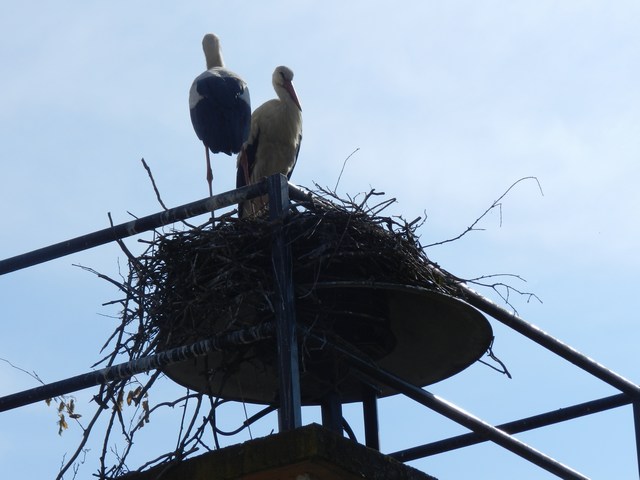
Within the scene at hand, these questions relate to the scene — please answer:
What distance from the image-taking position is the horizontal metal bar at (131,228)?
3686 millimetres

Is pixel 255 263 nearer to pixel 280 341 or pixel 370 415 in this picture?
pixel 370 415

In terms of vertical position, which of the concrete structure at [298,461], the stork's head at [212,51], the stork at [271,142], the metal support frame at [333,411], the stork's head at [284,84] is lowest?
the concrete structure at [298,461]

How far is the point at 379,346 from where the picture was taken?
464cm

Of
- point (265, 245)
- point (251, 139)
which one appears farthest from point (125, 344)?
point (251, 139)

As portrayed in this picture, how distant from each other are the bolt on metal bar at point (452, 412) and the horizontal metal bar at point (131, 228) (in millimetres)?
459

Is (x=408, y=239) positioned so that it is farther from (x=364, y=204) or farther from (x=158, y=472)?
(x=158, y=472)

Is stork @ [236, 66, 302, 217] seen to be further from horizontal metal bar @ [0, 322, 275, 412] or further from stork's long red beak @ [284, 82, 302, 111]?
horizontal metal bar @ [0, 322, 275, 412]

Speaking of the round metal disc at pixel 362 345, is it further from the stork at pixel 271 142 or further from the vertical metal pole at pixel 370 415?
the stork at pixel 271 142

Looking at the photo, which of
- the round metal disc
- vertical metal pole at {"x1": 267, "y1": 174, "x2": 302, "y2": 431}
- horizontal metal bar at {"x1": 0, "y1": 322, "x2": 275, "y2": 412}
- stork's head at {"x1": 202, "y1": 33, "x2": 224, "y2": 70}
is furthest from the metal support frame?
stork's head at {"x1": 202, "y1": 33, "x2": 224, "y2": 70}

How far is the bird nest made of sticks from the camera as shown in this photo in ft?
13.9

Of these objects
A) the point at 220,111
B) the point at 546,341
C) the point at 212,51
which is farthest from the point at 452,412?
the point at 212,51

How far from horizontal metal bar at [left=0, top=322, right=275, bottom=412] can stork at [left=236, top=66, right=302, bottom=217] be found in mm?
5681

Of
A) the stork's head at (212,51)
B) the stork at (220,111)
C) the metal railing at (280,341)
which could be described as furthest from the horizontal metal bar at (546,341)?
the stork's head at (212,51)

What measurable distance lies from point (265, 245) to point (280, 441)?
1658mm
